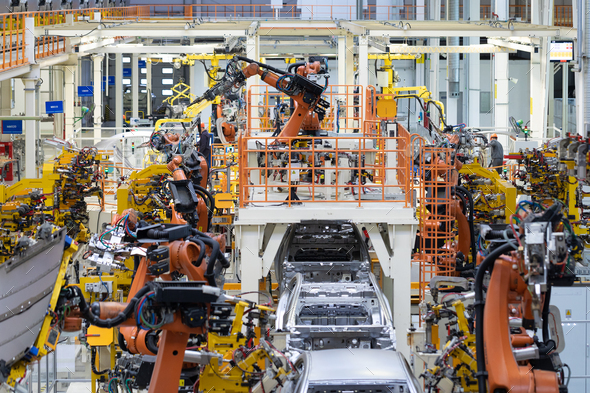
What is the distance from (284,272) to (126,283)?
226cm

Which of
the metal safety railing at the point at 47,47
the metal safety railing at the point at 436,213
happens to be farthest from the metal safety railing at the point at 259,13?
the metal safety railing at the point at 436,213

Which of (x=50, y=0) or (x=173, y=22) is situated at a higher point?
(x=50, y=0)

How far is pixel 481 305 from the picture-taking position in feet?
15.9

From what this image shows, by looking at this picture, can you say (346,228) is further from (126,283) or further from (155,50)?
(155,50)

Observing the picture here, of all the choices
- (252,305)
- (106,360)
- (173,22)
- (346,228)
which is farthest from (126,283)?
(173,22)

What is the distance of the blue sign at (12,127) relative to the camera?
20094 millimetres

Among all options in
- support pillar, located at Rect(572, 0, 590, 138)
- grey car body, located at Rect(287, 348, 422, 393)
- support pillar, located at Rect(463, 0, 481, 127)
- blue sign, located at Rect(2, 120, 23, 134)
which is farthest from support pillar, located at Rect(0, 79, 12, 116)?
grey car body, located at Rect(287, 348, 422, 393)

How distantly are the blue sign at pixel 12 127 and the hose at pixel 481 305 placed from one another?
17.7 m

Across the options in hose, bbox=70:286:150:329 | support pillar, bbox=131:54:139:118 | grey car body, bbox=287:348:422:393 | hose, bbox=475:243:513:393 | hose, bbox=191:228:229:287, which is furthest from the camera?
support pillar, bbox=131:54:139:118

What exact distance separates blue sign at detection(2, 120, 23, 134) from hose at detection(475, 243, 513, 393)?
1767 centimetres

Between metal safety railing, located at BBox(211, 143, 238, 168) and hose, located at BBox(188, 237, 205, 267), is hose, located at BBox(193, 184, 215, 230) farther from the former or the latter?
hose, located at BBox(188, 237, 205, 267)

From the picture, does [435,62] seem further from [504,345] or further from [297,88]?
[504,345]

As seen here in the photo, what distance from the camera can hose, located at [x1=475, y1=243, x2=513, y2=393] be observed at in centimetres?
465

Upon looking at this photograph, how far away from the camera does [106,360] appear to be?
803 cm
